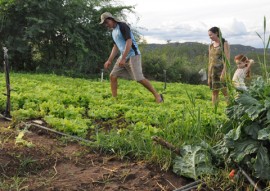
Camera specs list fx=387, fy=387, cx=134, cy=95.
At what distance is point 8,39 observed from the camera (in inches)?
739

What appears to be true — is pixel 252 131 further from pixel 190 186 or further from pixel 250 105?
pixel 190 186

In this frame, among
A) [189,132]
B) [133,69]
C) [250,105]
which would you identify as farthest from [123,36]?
[250,105]

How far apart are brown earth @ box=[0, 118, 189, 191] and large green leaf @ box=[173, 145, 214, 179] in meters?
0.11

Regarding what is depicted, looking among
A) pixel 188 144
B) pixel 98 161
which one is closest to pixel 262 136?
pixel 188 144

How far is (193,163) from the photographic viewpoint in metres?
3.73

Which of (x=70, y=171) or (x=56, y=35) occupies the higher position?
(x=56, y=35)

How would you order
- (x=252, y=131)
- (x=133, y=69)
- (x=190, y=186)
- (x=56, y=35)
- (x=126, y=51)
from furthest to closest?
(x=56, y=35), (x=133, y=69), (x=126, y=51), (x=190, y=186), (x=252, y=131)

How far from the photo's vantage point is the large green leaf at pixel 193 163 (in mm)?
3689

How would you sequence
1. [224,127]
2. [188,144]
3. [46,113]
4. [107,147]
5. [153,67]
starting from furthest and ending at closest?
[153,67], [46,113], [107,147], [188,144], [224,127]

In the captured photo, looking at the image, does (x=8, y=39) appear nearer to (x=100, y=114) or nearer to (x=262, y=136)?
(x=100, y=114)

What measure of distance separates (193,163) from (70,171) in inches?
48.7

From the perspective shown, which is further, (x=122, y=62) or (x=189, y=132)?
(x=122, y=62)

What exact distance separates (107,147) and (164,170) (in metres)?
0.85

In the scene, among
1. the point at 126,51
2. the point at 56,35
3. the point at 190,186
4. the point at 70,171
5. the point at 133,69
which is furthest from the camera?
the point at 56,35
